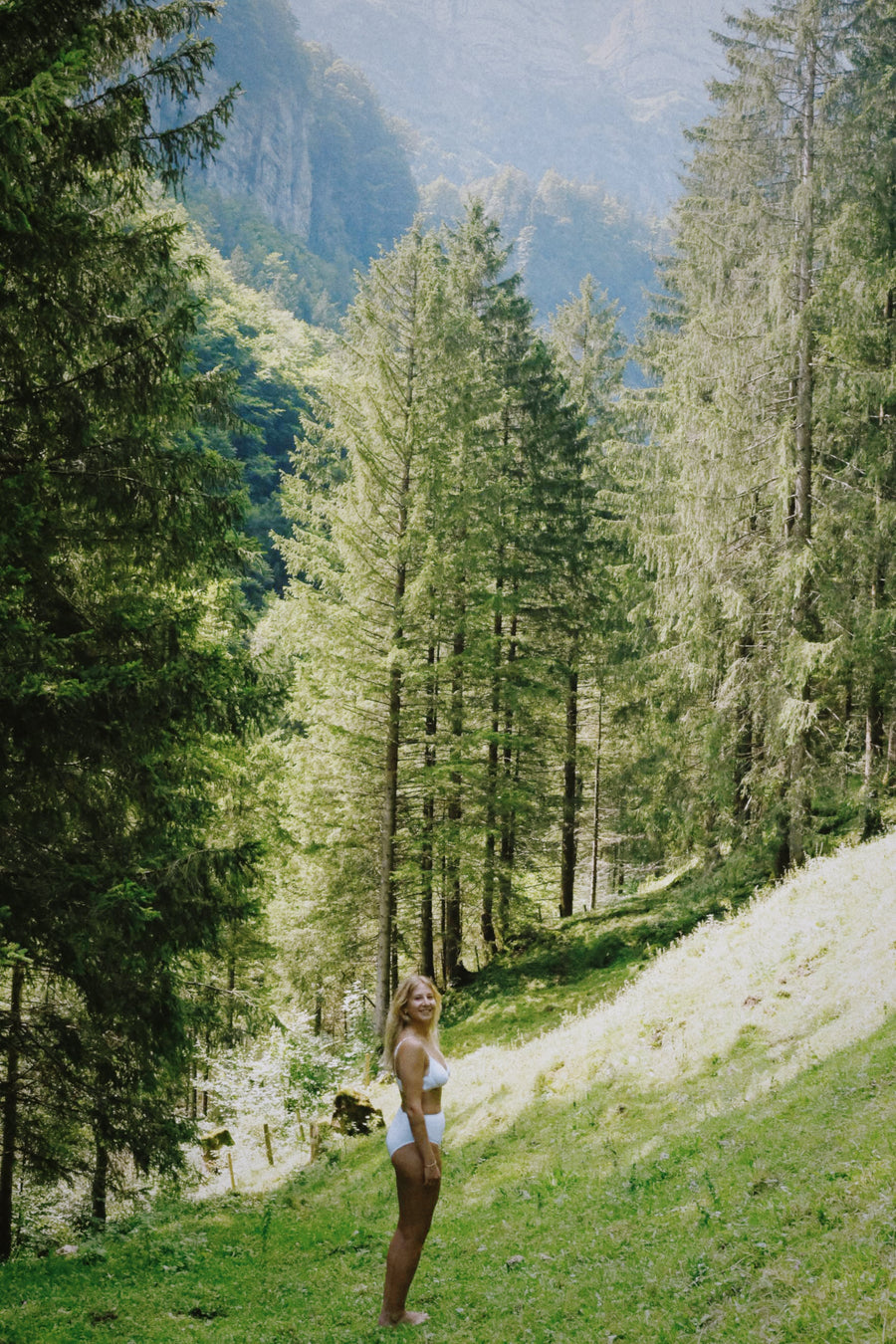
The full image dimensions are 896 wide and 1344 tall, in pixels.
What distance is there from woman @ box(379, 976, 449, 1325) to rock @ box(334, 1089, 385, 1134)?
7.30 meters

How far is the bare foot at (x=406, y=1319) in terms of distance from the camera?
4.72 m

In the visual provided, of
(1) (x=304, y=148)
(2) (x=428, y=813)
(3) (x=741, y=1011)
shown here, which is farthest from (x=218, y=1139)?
(1) (x=304, y=148)

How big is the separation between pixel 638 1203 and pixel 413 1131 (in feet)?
8.32

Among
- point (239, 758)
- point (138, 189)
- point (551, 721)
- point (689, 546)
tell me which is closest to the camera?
point (138, 189)

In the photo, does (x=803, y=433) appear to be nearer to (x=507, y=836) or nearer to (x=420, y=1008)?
(x=507, y=836)

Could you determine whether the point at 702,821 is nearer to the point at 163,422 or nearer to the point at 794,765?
the point at 794,765

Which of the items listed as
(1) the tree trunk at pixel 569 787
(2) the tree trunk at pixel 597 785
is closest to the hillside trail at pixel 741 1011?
(1) the tree trunk at pixel 569 787

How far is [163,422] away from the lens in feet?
24.1

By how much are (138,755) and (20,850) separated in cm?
118

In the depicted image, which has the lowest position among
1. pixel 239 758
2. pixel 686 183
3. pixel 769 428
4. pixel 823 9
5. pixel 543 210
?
pixel 239 758

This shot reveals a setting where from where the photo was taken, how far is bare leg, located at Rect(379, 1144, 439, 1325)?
14.6 feet

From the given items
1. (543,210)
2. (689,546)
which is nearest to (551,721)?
(689,546)

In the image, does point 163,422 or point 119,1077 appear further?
point 163,422

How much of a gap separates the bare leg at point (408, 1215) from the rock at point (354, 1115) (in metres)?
7.51
